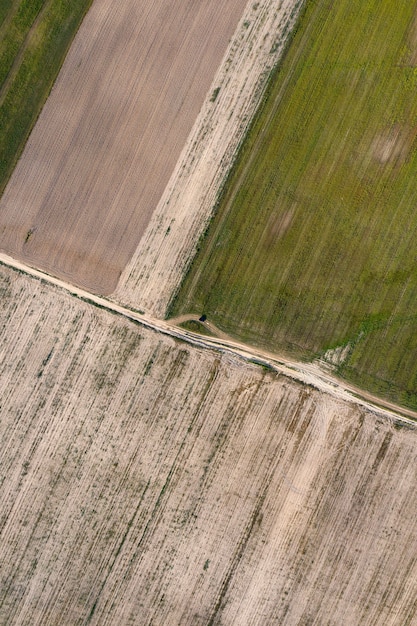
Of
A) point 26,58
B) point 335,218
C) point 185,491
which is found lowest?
point 185,491

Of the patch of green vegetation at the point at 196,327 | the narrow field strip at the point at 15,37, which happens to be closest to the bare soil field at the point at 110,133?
the narrow field strip at the point at 15,37

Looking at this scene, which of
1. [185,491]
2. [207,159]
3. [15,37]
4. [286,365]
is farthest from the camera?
[15,37]

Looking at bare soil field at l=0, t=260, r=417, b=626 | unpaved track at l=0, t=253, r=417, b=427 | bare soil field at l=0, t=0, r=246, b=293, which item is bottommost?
bare soil field at l=0, t=260, r=417, b=626

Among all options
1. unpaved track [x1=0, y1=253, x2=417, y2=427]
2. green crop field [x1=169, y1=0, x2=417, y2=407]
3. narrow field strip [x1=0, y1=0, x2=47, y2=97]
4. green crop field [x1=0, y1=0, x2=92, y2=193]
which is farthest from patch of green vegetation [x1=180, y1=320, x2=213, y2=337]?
narrow field strip [x1=0, y1=0, x2=47, y2=97]

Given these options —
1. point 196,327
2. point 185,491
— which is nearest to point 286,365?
point 196,327

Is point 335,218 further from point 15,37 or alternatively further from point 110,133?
point 15,37

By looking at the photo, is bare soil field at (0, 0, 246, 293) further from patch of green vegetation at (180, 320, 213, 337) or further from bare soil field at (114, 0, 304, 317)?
patch of green vegetation at (180, 320, 213, 337)
